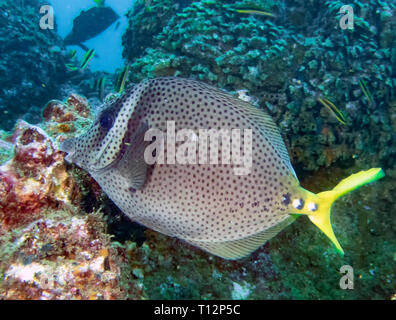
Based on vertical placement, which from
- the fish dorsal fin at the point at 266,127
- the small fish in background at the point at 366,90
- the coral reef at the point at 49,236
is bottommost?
the small fish in background at the point at 366,90

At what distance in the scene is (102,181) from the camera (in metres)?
2.12

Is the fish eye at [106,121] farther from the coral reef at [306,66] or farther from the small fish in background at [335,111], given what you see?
the small fish in background at [335,111]

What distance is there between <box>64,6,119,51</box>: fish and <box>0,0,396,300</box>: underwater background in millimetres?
10765

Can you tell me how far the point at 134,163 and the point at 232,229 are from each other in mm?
848

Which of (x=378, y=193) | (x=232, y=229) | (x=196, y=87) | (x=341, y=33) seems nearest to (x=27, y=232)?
(x=232, y=229)

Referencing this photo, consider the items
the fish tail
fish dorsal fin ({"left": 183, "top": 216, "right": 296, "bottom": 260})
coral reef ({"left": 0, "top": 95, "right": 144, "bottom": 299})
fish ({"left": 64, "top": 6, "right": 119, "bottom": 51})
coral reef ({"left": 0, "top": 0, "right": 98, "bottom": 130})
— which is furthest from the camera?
fish ({"left": 64, "top": 6, "right": 119, "bottom": 51})

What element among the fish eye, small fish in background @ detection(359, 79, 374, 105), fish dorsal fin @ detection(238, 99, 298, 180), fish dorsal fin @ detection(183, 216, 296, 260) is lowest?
small fish in background @ detection(359, 79, 374, 105)

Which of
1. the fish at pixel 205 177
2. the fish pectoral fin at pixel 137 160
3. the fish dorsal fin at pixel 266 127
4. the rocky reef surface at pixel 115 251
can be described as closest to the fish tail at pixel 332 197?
the fish at pixel 205 177

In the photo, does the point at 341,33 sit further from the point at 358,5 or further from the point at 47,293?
the point at 47,293

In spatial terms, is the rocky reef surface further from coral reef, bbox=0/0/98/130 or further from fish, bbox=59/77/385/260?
coral reef, bbox=0/0/98/130

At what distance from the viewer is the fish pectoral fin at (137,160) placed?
1.87 meters

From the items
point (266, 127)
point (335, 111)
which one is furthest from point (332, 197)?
point (335, 111)

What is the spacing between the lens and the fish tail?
5.42ft

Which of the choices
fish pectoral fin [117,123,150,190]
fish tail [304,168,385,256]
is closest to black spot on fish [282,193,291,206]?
fish tail [304,168,385,256]
